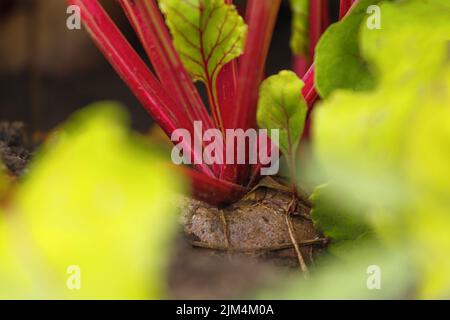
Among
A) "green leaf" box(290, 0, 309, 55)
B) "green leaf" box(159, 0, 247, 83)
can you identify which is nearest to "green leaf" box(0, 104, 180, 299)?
"green leaf" box(159, 0, 247, 83)

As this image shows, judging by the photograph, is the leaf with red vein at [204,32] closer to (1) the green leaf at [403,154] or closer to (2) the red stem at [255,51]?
(2) the red stem at [255,51]

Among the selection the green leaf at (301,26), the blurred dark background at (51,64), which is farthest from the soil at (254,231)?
the blurred dark background at (51,64)

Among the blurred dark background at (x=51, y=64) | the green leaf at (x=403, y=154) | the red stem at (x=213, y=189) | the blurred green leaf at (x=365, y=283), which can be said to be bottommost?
the blurred green leaf at (x=365, y=283)

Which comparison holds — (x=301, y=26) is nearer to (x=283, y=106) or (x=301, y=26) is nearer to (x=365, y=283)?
(x=283, y=106)

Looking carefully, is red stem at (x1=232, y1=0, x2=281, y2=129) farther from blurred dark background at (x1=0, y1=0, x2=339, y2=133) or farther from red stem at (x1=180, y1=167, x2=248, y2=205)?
blurred dark background at (x1=0, y1=0, x2=339, y2=133)

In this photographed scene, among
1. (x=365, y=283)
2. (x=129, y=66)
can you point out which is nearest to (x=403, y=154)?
(x=365, y=283)
